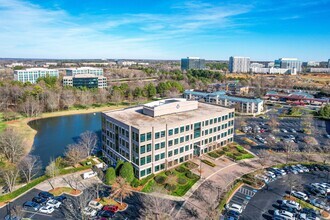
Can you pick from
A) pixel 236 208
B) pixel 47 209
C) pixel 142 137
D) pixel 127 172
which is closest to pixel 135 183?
pixel 127 172

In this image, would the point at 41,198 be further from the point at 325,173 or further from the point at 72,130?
the point at 325,173

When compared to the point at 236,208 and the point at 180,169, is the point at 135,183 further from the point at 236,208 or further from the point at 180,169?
the point at 236,208

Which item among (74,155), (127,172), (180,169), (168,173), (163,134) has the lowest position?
(168,173)

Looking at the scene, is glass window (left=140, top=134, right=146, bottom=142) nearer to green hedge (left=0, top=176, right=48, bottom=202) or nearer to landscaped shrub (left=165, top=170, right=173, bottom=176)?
landscaped shrub (left=165, top=170, right=173, bottom=176)

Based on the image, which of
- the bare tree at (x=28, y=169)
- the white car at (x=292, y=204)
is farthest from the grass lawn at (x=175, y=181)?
the bare tree at (x=28, y=169)

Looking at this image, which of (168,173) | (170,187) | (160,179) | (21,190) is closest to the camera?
(21,190)

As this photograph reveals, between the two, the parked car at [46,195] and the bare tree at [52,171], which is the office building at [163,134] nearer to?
the bare tree at [52,171]

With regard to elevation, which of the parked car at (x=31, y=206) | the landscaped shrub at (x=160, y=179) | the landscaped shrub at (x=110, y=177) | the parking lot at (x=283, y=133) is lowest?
the parked car at (x=31, y=206)
